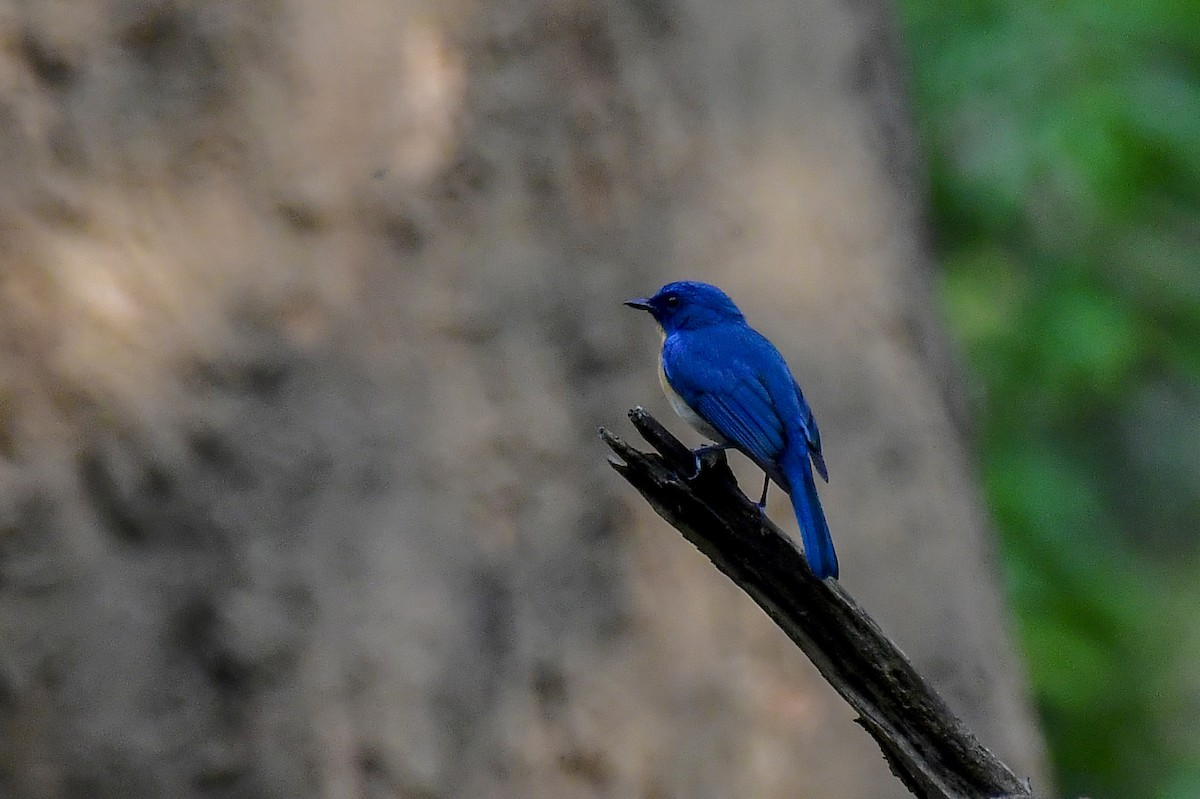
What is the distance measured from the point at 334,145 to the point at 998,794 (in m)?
3.18

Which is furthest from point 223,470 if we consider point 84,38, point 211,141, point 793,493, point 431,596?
point 793,493

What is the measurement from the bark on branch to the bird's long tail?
54mm

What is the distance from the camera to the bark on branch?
240 cm

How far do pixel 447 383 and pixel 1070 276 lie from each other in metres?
3.53

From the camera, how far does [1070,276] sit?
6.52 meters

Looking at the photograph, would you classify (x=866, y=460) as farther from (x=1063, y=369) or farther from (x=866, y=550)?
(x=1063, y=369)

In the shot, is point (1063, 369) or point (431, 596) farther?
point (1063, 369)

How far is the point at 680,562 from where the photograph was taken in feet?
15.7

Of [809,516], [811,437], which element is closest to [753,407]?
[811,437]

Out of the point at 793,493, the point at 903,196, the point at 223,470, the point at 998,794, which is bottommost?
the point at 998,794

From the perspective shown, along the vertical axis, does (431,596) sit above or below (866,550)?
below

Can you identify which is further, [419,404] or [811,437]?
[419,404]

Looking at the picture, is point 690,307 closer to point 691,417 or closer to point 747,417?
point 691,417

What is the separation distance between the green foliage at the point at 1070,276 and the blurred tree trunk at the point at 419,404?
1235 mm
